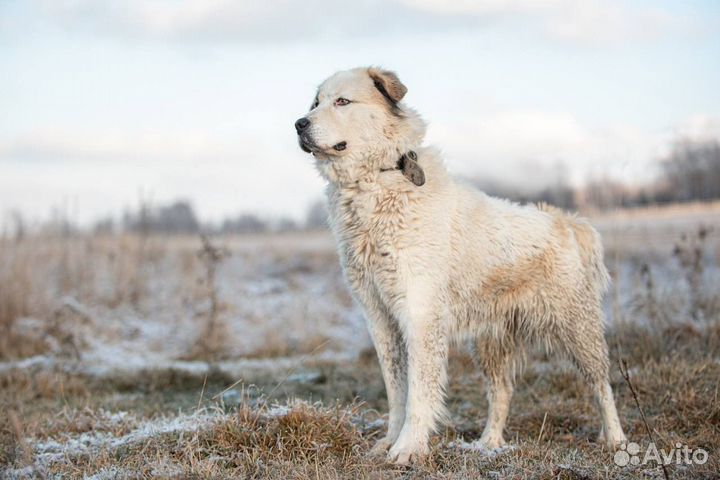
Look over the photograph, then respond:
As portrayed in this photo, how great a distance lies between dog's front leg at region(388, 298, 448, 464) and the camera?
4.23 metres

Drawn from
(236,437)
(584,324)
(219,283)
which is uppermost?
(584,324)

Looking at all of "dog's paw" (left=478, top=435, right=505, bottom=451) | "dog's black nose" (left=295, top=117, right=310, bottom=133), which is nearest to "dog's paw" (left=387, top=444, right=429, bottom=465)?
"dog's paw" (left=478, top=435, right=505, bottom=451)

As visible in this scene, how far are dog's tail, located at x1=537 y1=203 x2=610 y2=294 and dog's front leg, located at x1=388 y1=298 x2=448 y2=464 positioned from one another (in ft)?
4.80

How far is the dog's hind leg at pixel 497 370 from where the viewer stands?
199 inches

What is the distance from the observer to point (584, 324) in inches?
198

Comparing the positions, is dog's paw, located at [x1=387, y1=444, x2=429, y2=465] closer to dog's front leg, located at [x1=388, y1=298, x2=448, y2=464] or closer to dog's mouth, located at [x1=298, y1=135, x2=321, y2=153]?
dog's front leg, located at [x1=388, y1=298, x2=448, y2=464]

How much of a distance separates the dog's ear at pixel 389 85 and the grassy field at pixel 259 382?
1.97 metres

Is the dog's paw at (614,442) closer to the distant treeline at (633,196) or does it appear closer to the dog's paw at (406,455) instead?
the dog's paw at (406,455)

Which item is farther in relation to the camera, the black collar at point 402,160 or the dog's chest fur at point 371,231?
the black collar at point 402,160

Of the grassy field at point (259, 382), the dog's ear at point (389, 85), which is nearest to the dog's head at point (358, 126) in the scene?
the dog's ear at point (389, 85)

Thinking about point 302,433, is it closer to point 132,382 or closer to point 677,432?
point 677,432

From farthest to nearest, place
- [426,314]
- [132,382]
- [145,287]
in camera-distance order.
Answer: [145,287] → [132,382] → [426,314]

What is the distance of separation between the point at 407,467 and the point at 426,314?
0.91 m

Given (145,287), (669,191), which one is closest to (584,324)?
(145,287)
